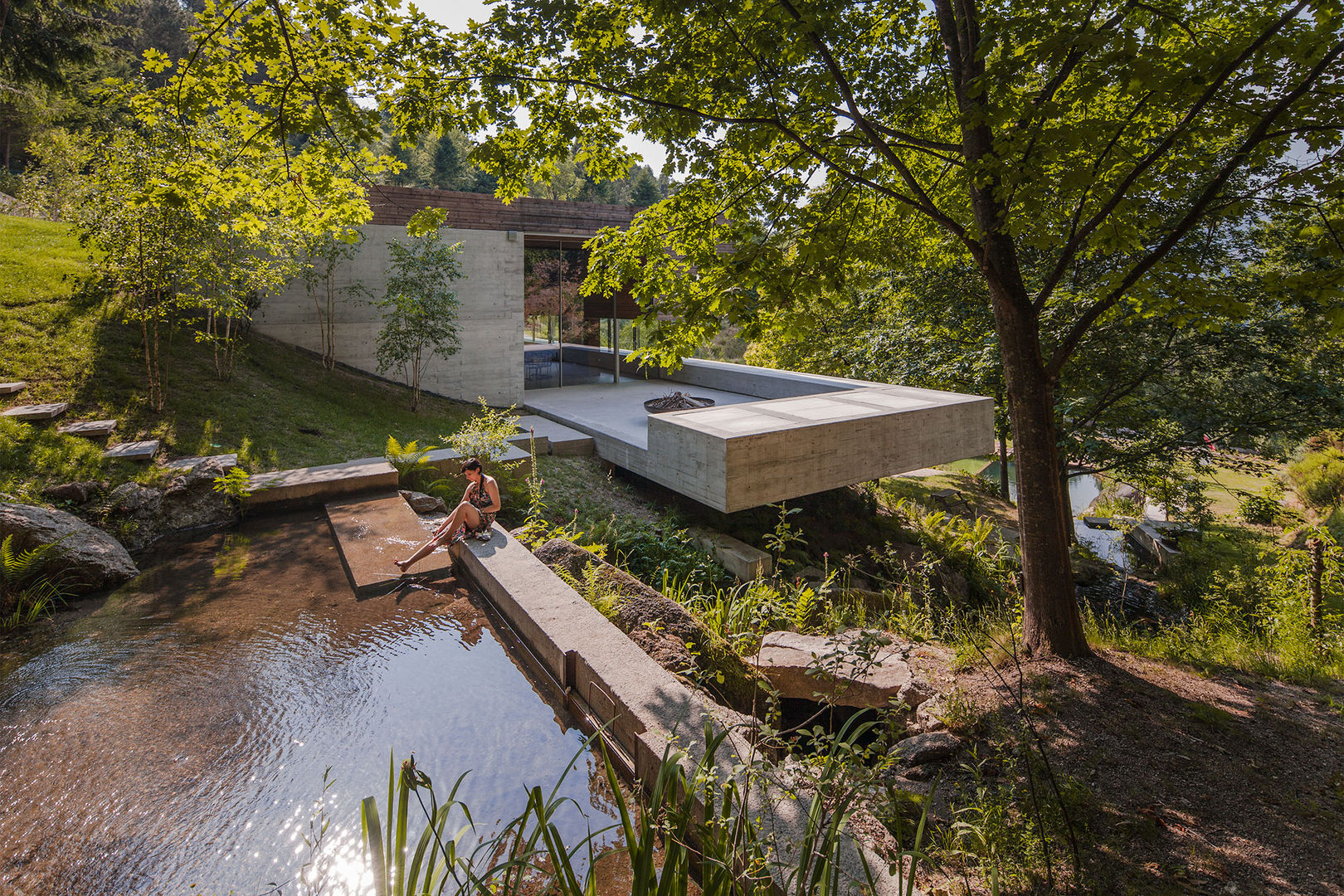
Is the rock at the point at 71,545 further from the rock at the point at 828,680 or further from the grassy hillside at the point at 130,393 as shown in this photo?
the rock at the point at 828,680

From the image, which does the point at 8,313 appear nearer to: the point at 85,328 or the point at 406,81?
the point at 85,328

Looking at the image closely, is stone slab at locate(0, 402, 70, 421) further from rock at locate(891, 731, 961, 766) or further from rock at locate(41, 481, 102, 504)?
rock at locate(891, 731, 961, 766)

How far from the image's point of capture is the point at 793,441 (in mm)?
8234

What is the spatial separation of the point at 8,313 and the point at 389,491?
703cm

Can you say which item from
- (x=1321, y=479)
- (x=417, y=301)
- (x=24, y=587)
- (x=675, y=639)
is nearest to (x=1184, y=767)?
(x=675, y=639)

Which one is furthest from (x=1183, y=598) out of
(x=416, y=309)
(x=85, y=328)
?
(x=85, y=328)

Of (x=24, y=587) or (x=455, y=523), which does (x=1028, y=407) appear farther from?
(x=24, y=587)

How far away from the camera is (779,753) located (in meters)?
3.66

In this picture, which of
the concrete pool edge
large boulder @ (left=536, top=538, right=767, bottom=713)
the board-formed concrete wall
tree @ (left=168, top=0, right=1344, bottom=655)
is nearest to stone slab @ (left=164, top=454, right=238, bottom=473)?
the concrete pool edge

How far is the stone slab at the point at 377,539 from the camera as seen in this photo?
532cm

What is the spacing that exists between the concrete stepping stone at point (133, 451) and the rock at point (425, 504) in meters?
2.86

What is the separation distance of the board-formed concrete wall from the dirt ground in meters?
12.0

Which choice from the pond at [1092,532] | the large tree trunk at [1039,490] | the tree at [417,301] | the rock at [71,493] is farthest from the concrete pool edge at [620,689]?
the tree at [417,301]

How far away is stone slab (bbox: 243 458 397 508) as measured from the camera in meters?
7.00
